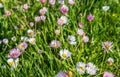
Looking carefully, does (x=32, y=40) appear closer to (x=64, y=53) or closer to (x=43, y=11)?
(x=64, y=53)

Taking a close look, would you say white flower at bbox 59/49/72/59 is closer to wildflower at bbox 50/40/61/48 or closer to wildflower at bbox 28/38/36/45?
wildflower at bbox 50/40/61/48

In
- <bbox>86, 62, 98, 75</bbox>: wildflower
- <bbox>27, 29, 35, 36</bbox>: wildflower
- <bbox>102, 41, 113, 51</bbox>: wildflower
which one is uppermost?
<bbox>27, 29, 35, 36</bbox>: wildflower

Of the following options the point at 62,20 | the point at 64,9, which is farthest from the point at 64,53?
the point at 64,9

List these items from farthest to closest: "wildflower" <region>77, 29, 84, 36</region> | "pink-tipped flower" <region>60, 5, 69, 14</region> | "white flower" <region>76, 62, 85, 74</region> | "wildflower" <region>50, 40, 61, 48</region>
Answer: "pink-tipped flower" <region>60, 5, 69, 14</region>, "wildflower" <region>77, 29, 84, 36</region>, "wildflower" <region>50, 40, 61, 48</region>, "white flower" <region>76, 62, 85, 74</region>

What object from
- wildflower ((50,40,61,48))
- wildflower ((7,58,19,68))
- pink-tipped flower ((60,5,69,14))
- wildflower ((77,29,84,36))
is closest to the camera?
wildflower ((7,58,19,68))

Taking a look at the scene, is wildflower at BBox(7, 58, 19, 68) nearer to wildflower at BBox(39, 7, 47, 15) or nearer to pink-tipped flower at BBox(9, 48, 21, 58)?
pink-tipped flower at BBox(9, 48, 21, 58)

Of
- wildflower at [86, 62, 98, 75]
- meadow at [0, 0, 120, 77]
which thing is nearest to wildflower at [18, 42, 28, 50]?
meadow at [0, 0, 120, 77]

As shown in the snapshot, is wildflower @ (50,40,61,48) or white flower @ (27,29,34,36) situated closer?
wildflower @ (50,40,61,48)

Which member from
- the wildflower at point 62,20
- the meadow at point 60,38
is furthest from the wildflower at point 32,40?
the wildflower at point 62,20

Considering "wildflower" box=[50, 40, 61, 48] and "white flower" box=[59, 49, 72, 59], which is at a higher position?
"wildflower" box=[50, 40, 61, 48]

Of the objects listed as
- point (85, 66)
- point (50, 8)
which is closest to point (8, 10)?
point (50, 8)
